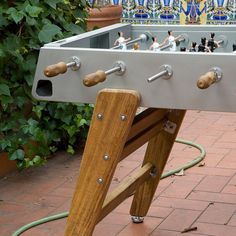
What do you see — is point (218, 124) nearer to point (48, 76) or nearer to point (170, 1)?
point (170, 1)

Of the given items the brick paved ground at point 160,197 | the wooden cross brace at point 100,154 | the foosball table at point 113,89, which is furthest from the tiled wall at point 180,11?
the wooden cross brace at point 100,154

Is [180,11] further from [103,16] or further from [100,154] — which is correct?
[100,154]

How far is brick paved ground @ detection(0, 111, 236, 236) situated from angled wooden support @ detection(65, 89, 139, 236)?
0.79 meters

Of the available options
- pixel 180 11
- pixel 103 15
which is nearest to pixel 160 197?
pixel 103 15

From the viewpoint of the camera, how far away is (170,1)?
21.2 ft

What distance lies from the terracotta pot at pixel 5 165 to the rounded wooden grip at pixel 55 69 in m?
1.69

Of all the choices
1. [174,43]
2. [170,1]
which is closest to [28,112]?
[174,43]

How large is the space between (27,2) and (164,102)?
5.46 feet

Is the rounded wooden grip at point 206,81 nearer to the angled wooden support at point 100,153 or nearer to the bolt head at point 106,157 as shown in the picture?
the angled wooden support at point 100,153

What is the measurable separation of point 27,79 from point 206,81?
1.88 m

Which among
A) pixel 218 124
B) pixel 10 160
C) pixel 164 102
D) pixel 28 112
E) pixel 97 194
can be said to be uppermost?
pixel 164 102

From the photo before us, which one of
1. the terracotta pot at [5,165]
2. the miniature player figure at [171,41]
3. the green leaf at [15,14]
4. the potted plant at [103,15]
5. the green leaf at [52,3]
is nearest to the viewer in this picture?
the miniature player figure at [171,41]

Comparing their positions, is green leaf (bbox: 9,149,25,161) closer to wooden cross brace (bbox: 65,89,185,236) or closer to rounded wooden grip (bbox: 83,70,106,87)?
wooden cross brace (bbox: 65,89,185,236)

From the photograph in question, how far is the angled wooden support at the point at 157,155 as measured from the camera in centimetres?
291
